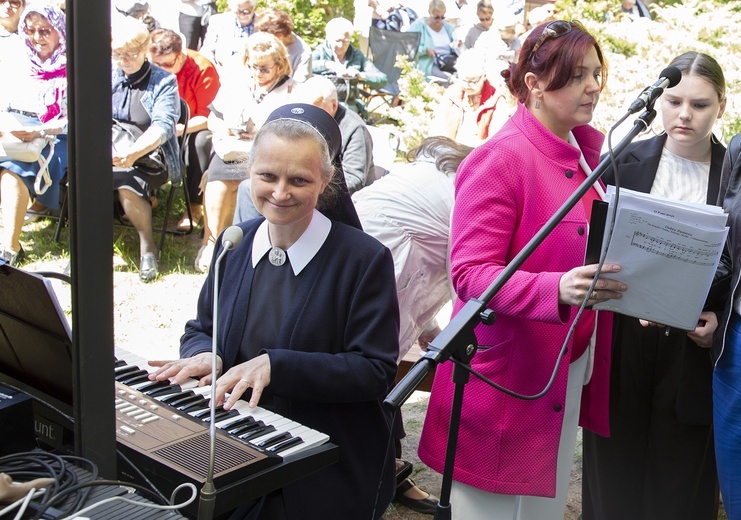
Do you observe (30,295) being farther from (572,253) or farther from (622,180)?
(622,180)

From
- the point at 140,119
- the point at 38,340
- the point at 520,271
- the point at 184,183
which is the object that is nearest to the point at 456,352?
the point at 520,271

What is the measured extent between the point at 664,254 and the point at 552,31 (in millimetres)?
744

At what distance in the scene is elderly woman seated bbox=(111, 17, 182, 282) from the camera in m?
6.57

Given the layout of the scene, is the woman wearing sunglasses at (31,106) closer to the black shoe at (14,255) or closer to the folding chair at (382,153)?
the black shoe at (14,255)

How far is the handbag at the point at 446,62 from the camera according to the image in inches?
488

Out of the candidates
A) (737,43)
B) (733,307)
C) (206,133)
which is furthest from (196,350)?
(737,43)

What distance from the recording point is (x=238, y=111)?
6.46 m

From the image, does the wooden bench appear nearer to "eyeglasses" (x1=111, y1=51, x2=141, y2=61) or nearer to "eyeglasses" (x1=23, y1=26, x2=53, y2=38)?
"eyeglasses" (x1=111, y1=51, x2=141, y2=61)

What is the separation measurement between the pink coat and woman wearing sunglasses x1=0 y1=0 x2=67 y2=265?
16.1 feet

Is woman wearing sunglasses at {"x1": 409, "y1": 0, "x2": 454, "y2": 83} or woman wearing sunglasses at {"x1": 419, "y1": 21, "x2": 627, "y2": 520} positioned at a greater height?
woman wearing sunglasses at {"x1": 409, "y1": 0, "x2": 454, "y2": 83}

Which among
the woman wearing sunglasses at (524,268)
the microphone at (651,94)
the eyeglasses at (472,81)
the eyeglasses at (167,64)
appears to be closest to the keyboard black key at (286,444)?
the woman wearing sunglasses at (524,268)

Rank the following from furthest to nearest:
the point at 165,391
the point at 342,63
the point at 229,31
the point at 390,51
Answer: the point at 390,51 < the point at 342,63 < the point at 229,31 < the point at 165,391

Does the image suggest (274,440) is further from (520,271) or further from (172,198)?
(172,198)

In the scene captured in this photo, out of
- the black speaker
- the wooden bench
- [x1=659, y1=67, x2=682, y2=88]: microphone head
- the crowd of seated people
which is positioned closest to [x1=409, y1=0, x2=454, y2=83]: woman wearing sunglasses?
the crowd of seated people
